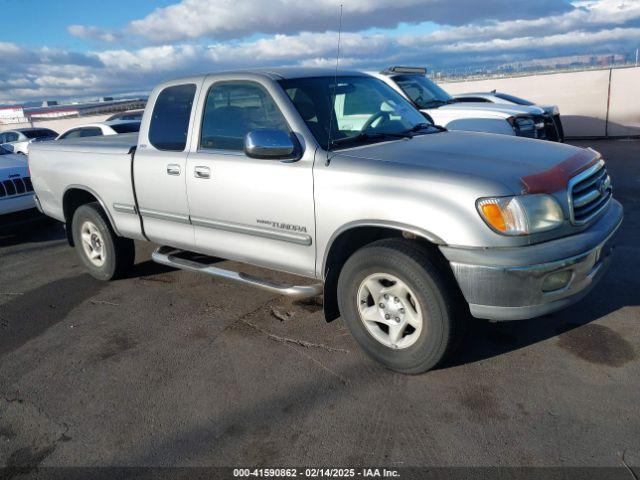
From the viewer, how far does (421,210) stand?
9.91 feet

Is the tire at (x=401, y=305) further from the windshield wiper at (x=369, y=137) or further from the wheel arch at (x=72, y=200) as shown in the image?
the wheel arch at (x=72, y=200)

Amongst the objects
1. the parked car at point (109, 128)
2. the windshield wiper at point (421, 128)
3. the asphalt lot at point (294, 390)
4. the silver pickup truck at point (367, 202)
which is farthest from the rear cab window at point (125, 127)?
the windshield wiper at point (421, 128)

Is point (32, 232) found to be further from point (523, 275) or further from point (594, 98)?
point (594, 98)

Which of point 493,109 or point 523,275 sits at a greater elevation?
point 493,109

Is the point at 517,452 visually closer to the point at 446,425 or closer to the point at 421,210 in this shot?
the point at 446,425

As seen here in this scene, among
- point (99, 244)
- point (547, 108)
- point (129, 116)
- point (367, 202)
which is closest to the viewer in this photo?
point (367, 202)

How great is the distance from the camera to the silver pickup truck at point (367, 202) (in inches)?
116

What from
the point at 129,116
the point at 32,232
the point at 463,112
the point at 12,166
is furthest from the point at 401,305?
the point at 129,116

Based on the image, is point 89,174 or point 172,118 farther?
point 89,174

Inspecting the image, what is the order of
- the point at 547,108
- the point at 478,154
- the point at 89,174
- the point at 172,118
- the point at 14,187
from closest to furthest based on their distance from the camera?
the point at 478,154 < the point at 172,118 < the point at 89,174 < the point at 14,187 < the point at 547,108

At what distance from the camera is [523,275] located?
2.87 m

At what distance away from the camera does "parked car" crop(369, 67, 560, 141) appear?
8.43m

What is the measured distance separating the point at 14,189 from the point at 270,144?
5.48 m

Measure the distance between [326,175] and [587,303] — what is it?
2.42 m
